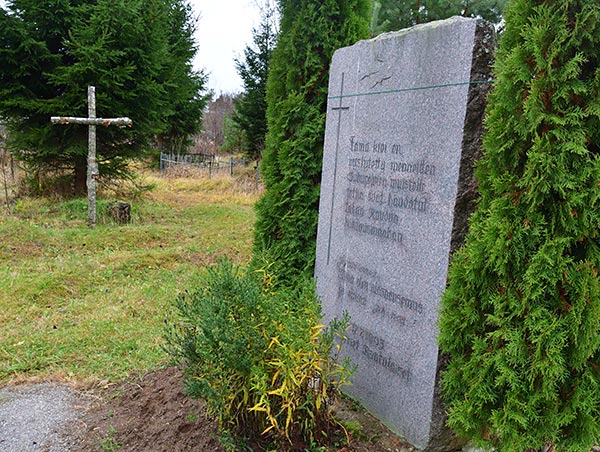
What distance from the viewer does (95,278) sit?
6.45 metres

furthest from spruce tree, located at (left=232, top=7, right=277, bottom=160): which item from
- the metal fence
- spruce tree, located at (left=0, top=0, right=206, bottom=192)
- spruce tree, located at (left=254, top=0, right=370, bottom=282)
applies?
spruce tree, located at (left=254, top=0, right=370, bottom=282)

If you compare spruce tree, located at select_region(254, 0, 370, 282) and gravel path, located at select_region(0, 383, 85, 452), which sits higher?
spruce tree, located at select_region(254, 0, 370, 282)

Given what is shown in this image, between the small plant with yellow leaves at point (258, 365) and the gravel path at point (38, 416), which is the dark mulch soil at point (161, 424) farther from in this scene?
the small plant with yellow leaves at point (258, 365)

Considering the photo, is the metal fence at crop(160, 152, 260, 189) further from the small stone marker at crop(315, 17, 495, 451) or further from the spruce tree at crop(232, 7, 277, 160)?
the small stone marker at crop(315, 17, 495, 451)

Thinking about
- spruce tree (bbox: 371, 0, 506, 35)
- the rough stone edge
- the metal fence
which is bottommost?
the metal fence

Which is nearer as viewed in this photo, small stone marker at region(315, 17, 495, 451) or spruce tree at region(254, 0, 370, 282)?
small stone marker at region(315, 17, 495, 451)

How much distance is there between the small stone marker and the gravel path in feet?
6.04

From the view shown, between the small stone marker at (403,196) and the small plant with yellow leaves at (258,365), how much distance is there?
60cm

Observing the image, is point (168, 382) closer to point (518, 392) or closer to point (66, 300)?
point (518, 392)

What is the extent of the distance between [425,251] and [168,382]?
1.93 m

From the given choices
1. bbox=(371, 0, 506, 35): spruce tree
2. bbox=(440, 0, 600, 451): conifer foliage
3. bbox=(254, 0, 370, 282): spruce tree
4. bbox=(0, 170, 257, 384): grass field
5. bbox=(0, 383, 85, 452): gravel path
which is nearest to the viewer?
bbox=(440, 0, 600, 451): conifer foliage

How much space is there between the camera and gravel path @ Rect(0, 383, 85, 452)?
9.80ft

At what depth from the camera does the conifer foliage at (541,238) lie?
189 centimetres

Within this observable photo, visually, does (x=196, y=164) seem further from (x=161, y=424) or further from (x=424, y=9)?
(x=161, y=424)
